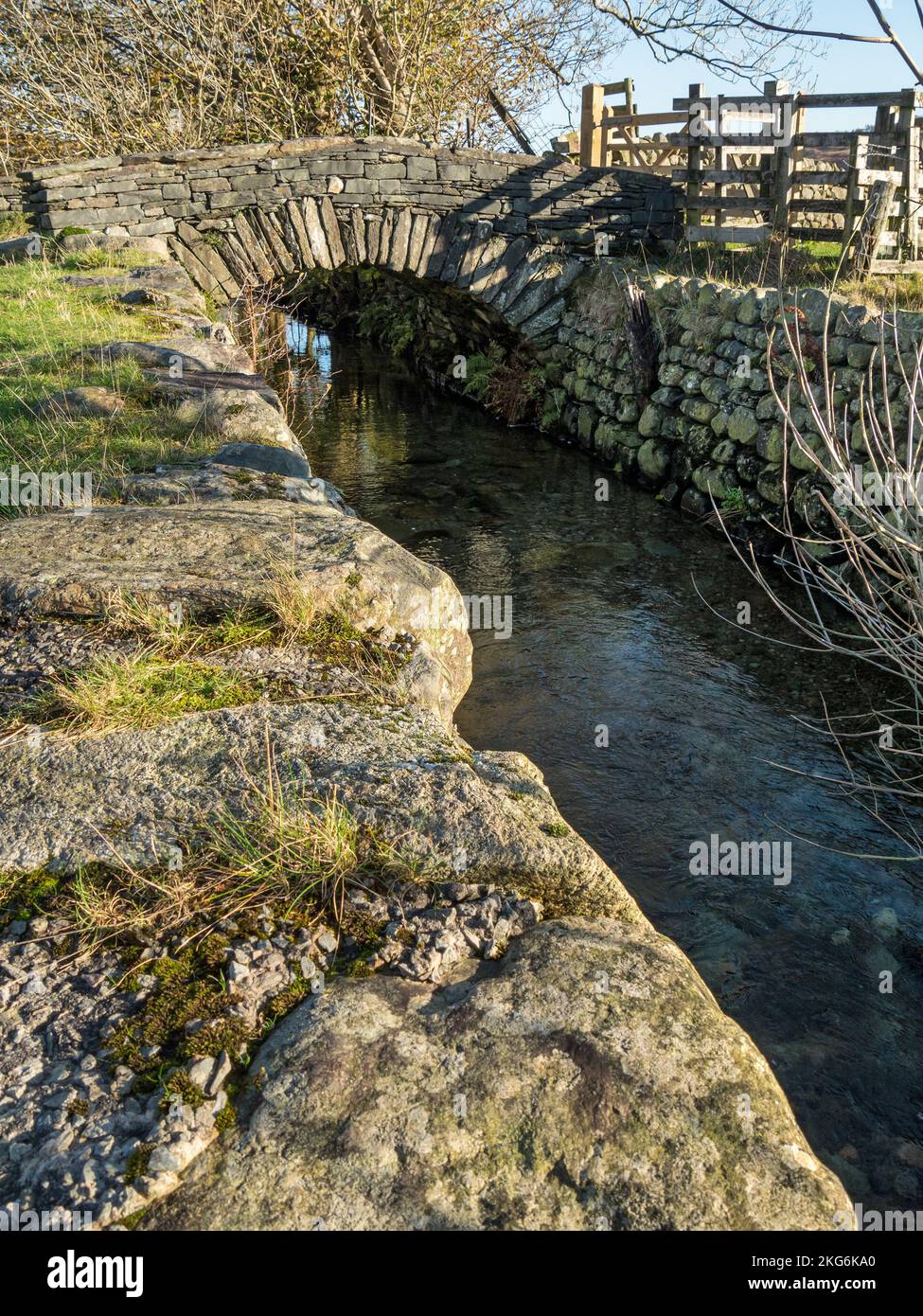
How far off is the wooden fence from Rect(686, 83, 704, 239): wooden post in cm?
1

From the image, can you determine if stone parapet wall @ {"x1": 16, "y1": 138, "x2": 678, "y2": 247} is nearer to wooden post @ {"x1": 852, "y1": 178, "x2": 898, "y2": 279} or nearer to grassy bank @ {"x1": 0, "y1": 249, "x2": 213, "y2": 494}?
grassy bank @ {"x1": 0, "y1": 249, "x2": 213, "y2": 494}

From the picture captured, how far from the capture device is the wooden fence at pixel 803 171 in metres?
10.6

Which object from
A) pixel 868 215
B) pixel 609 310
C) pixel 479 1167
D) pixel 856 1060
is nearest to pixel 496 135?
pixel 609 310

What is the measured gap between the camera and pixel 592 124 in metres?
15.2

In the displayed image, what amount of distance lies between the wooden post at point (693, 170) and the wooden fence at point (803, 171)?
13 mm

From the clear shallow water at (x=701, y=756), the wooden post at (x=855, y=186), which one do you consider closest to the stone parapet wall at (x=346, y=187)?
the wooden post at (x=855, y=186)

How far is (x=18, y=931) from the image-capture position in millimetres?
2643

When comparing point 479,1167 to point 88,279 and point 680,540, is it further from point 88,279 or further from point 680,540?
point 88,279

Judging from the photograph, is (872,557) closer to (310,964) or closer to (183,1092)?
(310,964)

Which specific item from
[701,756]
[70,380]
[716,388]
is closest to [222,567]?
[701,756]

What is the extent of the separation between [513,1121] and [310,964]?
69cm

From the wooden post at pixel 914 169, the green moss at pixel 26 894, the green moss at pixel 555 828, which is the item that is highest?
the wooden post at pixel 914 169

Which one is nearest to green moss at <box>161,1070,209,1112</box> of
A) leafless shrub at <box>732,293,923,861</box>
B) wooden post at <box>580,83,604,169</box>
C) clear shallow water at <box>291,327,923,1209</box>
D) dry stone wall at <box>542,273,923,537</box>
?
leafless shrub at <box>732,293,923,861</box>

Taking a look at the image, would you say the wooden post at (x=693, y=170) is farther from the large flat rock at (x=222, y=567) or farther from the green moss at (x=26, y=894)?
the green moss at (x=26, y=894)
